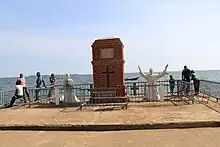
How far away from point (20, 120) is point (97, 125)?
2.79 metres

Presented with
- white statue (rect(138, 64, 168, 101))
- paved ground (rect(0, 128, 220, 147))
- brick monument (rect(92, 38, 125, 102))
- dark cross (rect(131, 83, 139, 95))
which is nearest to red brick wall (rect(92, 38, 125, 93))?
brick monument (rect(92, 38, 125, 102))

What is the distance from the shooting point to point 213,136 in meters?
8.04

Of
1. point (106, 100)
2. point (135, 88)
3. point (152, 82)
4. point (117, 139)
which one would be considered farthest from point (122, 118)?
point (135, 88)

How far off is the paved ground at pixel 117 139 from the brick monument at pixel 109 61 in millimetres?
6120

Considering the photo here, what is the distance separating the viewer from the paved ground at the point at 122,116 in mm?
9562

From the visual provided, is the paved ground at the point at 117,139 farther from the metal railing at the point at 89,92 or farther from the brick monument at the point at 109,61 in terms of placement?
the brick monument at the point at 109,61

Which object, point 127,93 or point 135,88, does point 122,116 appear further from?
point 127,93

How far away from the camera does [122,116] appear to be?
10.3m

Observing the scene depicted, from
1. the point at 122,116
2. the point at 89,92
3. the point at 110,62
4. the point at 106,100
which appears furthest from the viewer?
the point at 89,92

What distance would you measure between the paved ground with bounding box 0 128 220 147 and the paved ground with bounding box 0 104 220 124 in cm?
78

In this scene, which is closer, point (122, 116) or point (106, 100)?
point (122, 116)

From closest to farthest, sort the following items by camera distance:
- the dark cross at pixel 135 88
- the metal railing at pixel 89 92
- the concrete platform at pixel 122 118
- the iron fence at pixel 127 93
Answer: the concrete platform at pixel 122 118 → the iron fence at pixel 127 93 → the metal railing at pixel 89 92 → the dark cross at pixel 135 88

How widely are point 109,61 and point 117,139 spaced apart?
707 cm

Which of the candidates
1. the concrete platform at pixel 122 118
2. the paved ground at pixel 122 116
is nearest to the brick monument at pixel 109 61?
the paved ground at pixel 122 116
